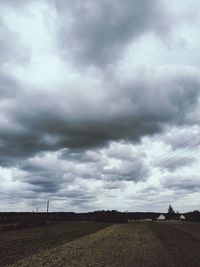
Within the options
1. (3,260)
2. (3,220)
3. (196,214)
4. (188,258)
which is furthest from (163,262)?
(196,214)

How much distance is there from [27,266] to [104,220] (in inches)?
5109

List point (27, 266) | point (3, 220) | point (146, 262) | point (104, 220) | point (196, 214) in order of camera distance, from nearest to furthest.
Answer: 1. point (27, 266)
2. point (146, 262)
3. point (3, 220)
4. point (104, 220)
5. point (196, 214)

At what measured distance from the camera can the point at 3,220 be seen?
4675 inches

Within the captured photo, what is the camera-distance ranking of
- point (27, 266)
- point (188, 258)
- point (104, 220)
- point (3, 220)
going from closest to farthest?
point (27, 266), point (188, 258), point (3, 220), point (104, 220)

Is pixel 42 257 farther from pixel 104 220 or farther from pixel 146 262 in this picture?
pixel 104 220

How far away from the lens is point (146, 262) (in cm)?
2453

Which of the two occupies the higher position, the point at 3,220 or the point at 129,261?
the point at 3,220

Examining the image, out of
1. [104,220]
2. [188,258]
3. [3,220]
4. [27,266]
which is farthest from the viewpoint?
[104,220]

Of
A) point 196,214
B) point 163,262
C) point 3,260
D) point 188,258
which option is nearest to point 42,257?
point 3,260

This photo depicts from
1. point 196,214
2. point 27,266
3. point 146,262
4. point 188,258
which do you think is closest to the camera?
point 27,266

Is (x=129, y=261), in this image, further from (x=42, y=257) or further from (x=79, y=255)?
(x=42, y=257)

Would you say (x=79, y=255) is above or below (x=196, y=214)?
below

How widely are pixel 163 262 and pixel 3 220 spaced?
4047 inches

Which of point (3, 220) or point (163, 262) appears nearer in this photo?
point (163, 262)
